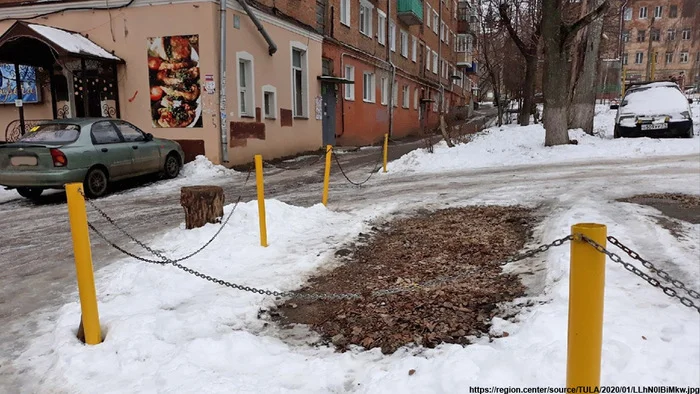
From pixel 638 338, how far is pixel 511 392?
0.96 m

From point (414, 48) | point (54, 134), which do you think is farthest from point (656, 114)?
point (414, 48)

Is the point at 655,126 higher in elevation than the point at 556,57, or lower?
lower

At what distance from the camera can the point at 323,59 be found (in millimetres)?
19750

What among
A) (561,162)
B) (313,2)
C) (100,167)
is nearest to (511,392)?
(100,167)

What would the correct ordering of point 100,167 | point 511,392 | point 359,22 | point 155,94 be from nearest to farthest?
point 511,392 < point 100,167 < point 155,94 < point 359,22

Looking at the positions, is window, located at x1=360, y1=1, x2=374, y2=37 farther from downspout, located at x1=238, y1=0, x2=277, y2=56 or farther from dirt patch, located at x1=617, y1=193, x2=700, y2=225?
dirt patch, located at x1=617, y1=193, x2=700, y2=225

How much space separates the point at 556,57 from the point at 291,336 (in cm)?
1161

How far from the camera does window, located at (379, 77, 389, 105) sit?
26219mm

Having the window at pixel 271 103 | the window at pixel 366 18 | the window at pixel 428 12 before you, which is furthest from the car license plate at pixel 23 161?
the window at pixel 428 12

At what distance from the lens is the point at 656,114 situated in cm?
1445

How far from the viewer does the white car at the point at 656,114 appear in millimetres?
14328

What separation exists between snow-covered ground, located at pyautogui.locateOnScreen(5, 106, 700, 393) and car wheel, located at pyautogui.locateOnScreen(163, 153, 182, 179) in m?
6.42

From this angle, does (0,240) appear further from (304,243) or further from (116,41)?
(116,41)

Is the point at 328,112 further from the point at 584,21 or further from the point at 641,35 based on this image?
the point at 641,35
